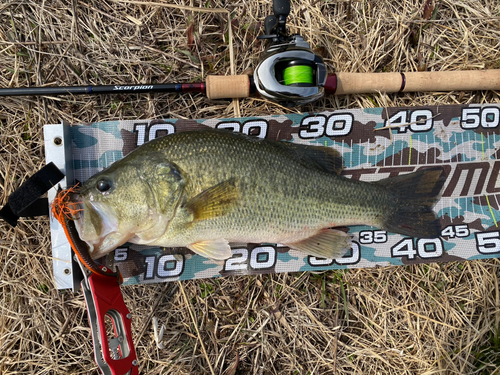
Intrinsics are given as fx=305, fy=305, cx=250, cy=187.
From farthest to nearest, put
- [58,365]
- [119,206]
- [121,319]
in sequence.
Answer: [58,365] < [121,319] < [119,206]

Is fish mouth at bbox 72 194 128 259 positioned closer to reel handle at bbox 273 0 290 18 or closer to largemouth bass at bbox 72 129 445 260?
largemouth bass at bbox 72 129 445 260

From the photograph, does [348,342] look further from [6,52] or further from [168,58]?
[6,52]

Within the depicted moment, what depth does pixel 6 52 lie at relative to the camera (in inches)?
106

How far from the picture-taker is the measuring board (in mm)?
2695

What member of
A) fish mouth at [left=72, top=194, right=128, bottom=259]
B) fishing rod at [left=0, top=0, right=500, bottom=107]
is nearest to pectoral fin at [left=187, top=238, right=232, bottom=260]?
fish mouth at [left=72, top=194, right=128, bottom=259]

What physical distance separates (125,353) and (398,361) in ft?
7.74

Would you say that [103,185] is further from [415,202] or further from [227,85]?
[415,202]

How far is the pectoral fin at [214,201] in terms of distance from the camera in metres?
2.19

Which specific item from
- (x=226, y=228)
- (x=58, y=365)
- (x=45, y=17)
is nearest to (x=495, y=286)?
(x=226, y=228)

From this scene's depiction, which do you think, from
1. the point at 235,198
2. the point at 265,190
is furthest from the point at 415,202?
the point at 235,198

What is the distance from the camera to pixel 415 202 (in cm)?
262

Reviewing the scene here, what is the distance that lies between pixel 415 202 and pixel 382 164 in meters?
0.44

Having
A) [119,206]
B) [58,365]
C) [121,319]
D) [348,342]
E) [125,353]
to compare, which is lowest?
[58,365]

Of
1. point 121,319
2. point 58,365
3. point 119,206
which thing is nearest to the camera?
point 119,206
